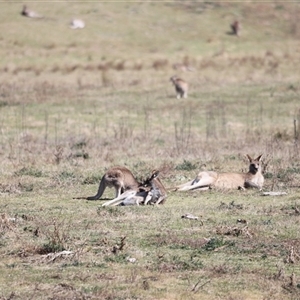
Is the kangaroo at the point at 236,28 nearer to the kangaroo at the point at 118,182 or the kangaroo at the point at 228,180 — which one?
the kangaroo at the point at 228,180

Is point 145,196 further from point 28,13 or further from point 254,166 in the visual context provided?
point 28,13

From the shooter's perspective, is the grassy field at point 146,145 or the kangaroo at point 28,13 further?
the kangaroo at point 28,13

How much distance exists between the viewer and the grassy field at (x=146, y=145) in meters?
10.2

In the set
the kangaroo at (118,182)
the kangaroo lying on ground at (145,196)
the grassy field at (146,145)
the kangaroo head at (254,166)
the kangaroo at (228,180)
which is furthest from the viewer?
the kangaroo head at (254,166)

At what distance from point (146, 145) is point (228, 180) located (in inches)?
238

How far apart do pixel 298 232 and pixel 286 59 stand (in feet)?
110

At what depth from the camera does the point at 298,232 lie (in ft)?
39.9

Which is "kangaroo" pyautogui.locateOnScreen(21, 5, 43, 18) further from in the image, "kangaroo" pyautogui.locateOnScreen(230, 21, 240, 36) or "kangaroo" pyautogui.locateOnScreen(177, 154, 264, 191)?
"kangaroo" pyautogui.locateOnScreen(177, 154, 264, 191)

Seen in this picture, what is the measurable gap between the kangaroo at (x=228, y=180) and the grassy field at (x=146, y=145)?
31 cm

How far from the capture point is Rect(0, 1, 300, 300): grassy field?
10242 mm

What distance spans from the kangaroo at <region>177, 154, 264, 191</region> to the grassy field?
0.31 metres

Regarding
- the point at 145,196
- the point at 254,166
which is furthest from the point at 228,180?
the point at 145,196

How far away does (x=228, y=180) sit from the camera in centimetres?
1667

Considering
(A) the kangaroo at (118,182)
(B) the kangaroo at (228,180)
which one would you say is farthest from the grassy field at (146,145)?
(A) the kangaroo at (118,182)
